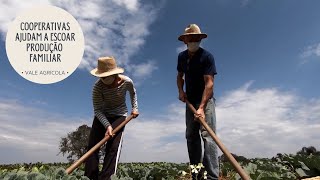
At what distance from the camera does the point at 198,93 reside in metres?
6.32

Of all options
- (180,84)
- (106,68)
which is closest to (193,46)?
(180,84)

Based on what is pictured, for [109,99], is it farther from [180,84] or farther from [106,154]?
[180,84]

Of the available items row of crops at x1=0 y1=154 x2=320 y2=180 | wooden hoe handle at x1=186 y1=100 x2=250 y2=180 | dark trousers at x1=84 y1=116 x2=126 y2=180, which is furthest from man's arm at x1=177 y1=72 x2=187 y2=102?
row of crops at x1=0 y1=154 x2=320 y2=180

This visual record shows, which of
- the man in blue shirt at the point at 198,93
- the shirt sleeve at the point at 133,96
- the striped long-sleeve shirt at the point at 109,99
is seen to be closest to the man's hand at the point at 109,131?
the striped long-sleeve shirt at the point at 109,99

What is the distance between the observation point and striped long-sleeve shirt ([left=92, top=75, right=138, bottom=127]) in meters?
6.07

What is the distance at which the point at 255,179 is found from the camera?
6.52 m

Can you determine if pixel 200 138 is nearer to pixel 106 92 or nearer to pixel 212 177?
pixel 212 177

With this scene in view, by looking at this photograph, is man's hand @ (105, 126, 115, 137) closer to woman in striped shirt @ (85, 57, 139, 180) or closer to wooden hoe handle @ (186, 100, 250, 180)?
woman in striped shirt @ (85, 57, 139, 180)

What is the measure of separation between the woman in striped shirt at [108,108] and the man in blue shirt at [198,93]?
84cm

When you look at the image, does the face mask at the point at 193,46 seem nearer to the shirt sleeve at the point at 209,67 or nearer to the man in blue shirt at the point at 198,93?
the man in blue shirt at the point at 198,93

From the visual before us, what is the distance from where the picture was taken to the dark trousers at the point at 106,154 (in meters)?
5.78

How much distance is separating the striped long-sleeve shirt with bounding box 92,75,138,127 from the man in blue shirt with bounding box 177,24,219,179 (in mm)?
850

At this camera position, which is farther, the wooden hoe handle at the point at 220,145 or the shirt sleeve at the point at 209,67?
the shirt sleeve at the point at 209,67

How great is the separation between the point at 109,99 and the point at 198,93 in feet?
4.15
